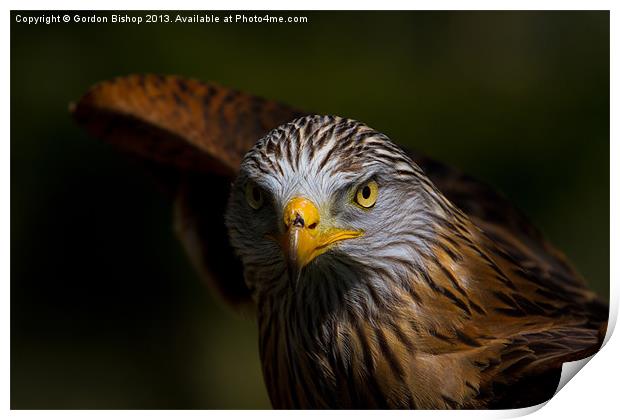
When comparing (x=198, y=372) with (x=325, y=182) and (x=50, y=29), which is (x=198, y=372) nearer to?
(x=50, y=29)

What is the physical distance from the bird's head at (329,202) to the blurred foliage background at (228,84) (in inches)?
21.4

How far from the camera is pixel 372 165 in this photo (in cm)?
155

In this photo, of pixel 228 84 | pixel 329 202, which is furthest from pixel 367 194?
pixel 228 84

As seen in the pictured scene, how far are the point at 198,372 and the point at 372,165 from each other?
133 cm

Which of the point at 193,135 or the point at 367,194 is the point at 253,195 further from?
the point at 193,135

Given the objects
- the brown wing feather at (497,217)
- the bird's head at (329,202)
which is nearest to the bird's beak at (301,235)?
the bird's head at (329,202)

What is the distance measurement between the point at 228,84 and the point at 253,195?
1027 millimetres

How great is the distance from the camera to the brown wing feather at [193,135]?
7.27 feet

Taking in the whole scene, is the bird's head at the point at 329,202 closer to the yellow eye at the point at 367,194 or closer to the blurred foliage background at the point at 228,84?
the yellow eye at the point at 367,194

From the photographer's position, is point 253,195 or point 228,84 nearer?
point 253,195

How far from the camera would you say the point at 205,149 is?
2.19 metres

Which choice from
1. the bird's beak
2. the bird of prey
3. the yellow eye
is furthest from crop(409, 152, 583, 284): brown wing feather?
the bird's beak

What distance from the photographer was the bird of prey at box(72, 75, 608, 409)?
1.53m
